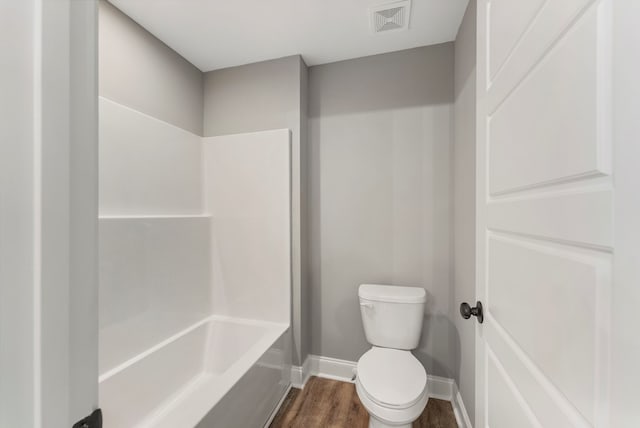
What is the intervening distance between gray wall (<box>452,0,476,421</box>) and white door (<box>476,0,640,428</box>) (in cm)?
69

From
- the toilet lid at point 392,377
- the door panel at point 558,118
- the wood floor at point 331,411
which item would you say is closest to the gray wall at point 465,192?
the wood floor at point 331,411

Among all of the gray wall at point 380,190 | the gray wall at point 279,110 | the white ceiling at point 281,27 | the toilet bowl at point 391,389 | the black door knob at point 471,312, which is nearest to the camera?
the black door knob at point 471,312

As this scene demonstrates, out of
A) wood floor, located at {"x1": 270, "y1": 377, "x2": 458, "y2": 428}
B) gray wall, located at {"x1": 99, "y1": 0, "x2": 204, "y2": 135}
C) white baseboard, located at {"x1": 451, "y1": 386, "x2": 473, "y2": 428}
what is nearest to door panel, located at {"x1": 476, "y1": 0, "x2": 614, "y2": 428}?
white baseboard, located at {"x1": 451, "y1": 386, "x2": 473, "y2": 428}

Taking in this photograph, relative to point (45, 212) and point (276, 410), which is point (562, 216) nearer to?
point (45, 212)

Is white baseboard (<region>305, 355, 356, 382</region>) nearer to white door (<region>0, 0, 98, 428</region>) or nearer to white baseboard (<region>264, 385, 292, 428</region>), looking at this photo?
white baseboard (<region>264, 385, 292, 428</region>)

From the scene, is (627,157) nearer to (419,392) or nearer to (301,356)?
(419,392)

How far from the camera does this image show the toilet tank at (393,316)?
5.67 ft

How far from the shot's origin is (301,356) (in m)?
2.01

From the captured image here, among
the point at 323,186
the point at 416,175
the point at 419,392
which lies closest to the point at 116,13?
the point at 323,186

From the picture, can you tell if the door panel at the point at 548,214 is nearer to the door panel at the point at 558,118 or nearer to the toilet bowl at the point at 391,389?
the door panel at the point at 558,118

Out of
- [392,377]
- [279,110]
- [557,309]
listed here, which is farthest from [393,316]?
[279,110]

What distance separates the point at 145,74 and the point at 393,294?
2173 mm

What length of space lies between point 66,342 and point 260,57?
7.13ft

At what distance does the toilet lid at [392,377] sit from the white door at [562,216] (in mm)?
509
